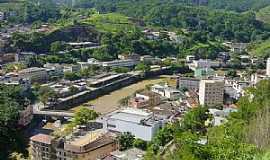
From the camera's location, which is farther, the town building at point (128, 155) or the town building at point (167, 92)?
the town building at point (167, 92)

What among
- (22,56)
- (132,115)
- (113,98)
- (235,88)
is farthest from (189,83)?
(22,56)

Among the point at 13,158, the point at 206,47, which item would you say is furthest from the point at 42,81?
the point at 206,47

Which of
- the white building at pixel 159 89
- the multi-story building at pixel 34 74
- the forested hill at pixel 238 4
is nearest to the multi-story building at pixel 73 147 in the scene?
the white building at pixel 159 89

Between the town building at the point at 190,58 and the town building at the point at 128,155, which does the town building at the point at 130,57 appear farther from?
the town building at the point at 128,155

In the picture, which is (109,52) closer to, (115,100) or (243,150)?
(115,100)

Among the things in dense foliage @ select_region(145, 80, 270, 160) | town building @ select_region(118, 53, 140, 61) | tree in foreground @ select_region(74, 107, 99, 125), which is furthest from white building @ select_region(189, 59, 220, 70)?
tree in foreground @ select_region(74, 107, 99, 125)
